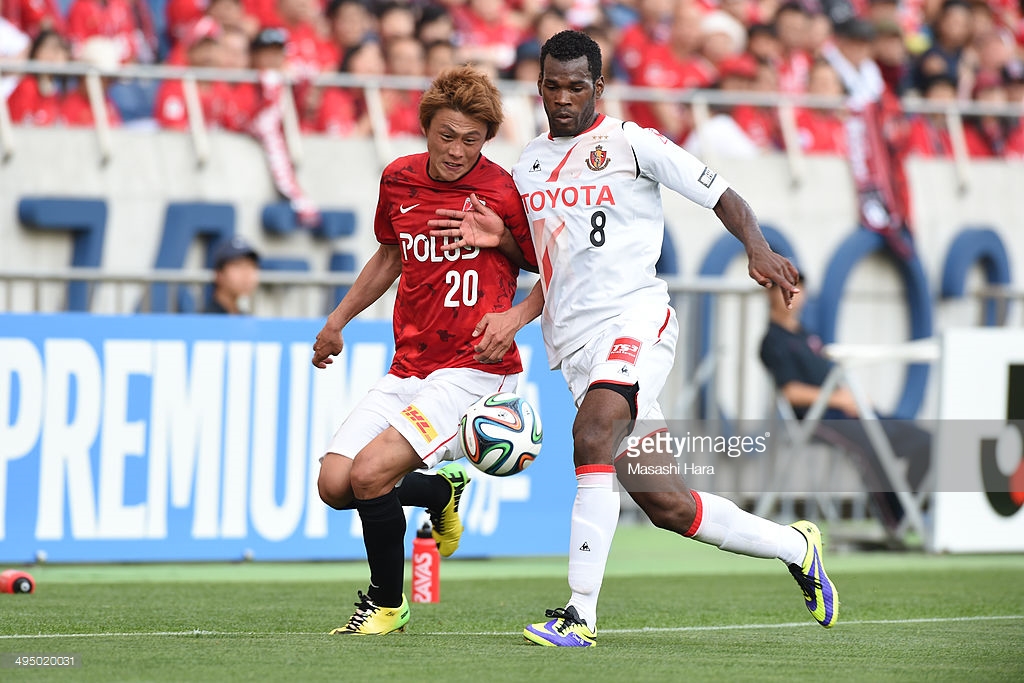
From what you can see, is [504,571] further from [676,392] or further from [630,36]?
[630,36]

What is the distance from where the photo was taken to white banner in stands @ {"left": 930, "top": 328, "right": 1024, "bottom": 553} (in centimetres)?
1216

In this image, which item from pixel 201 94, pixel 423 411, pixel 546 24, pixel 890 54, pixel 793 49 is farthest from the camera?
pixel 890 54

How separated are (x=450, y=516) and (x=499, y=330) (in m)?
1.47

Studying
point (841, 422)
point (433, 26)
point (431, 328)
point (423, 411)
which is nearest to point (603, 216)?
Answer: point (431, 328)

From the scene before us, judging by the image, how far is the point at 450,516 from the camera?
833 cm

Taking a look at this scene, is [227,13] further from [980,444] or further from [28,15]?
[980,444]

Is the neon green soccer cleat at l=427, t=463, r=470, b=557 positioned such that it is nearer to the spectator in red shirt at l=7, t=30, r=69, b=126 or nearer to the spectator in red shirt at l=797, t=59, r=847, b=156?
the spectator in red shirt at l=7, t=30, r=69, b=126

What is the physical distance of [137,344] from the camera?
1080cm

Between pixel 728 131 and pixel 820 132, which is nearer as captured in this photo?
pixel 728 131

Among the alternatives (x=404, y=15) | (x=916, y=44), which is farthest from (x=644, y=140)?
→ (x=916, y=44)

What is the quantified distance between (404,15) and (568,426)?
587 cm

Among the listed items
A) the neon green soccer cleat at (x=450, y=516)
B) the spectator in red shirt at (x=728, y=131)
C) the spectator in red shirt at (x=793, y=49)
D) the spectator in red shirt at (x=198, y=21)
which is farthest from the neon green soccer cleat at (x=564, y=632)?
the spectator in red shirt at (x=793, y=49)

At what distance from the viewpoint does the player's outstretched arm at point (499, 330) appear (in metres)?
7.20

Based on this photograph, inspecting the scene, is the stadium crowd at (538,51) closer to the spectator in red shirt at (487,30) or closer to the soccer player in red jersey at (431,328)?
the spectator in red shirt at (487,30)
